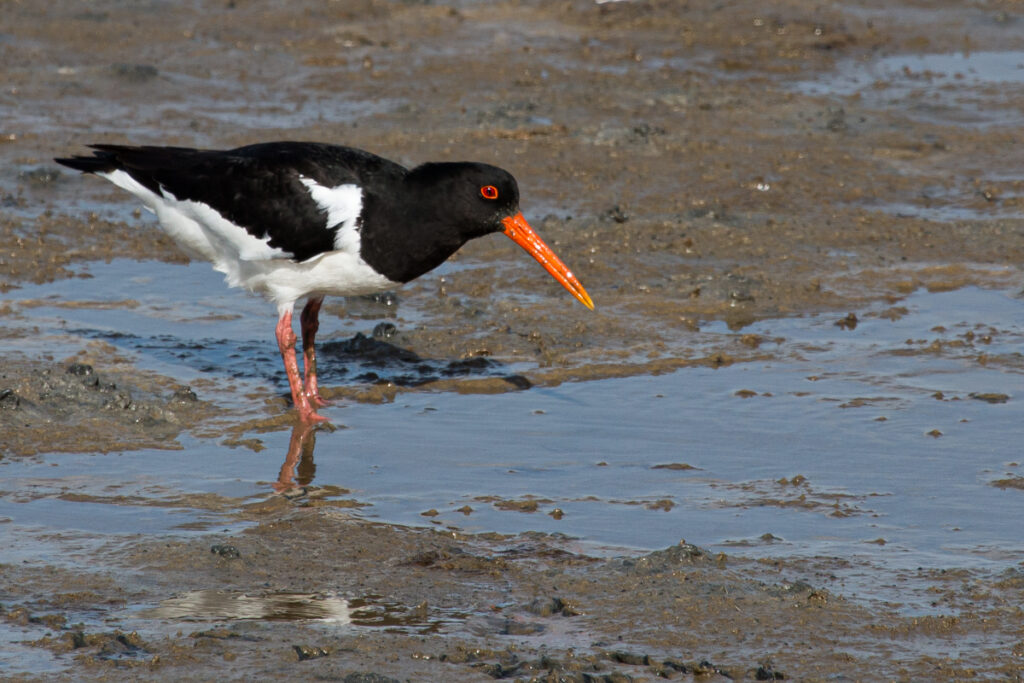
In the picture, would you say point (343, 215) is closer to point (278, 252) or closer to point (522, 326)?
point (278, 252)

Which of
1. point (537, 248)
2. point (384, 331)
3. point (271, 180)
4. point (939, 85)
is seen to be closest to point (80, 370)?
point (271, 180)

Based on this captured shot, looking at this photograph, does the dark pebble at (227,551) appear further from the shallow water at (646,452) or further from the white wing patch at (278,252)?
the white wing patch at (278,252)

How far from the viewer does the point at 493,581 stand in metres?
5.02

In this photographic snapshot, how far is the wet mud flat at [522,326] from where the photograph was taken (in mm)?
4613

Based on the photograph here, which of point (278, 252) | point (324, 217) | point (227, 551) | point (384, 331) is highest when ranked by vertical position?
point (324, 217)

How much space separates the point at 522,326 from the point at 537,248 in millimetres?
1026

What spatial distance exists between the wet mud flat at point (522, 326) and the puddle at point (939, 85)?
0.19ft

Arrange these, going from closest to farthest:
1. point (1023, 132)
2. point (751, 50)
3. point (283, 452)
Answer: point (283, 452) < point (1023, 132) < point (751, 50)

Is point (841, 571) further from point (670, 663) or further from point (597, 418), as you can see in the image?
point (597, 418)

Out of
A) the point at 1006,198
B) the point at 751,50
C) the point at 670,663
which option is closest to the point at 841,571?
the point at 670,663

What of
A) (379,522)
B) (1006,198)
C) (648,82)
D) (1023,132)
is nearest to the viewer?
(379,522)

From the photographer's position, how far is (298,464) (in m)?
6.27

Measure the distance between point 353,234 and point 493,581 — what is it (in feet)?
7.33

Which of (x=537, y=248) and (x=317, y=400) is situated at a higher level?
(x=537, y=248)
